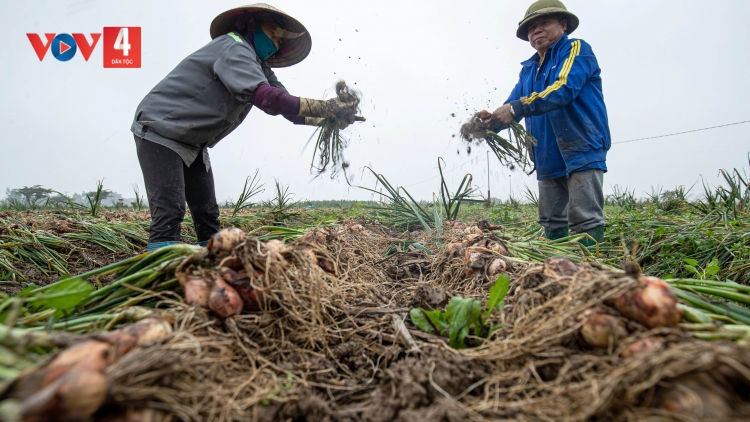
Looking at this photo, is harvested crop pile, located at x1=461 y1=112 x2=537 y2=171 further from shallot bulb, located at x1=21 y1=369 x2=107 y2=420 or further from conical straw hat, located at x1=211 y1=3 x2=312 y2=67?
shallot bulb, located at x1=21 y1=369 x2=107 y2=420

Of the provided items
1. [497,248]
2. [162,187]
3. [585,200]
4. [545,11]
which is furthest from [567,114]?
[162,187]

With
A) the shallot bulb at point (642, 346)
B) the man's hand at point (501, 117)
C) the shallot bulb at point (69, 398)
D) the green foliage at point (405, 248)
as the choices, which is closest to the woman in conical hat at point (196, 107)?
the green foliage at point (405, 248)

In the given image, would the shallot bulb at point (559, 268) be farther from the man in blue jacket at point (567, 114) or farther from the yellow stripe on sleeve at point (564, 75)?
the yellow stripe on sleeve at point (564, 75)

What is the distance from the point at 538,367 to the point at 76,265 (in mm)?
3485

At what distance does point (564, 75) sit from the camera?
3.05 metres

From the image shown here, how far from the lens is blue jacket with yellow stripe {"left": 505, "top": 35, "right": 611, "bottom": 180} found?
3064 millimetres

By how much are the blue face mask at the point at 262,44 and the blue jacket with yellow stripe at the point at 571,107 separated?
7.30ft

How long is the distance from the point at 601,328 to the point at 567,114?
2.81 meters

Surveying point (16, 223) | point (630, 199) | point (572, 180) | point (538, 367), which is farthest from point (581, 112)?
point (16, 223)

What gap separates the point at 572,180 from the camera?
3189mm

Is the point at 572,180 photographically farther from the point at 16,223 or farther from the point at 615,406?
the point at 16,223

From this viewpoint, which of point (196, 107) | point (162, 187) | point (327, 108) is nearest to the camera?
point (162, 187)

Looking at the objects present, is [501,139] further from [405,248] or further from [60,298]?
[60,298]

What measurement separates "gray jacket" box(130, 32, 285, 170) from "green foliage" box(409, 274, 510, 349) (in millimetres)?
2126
